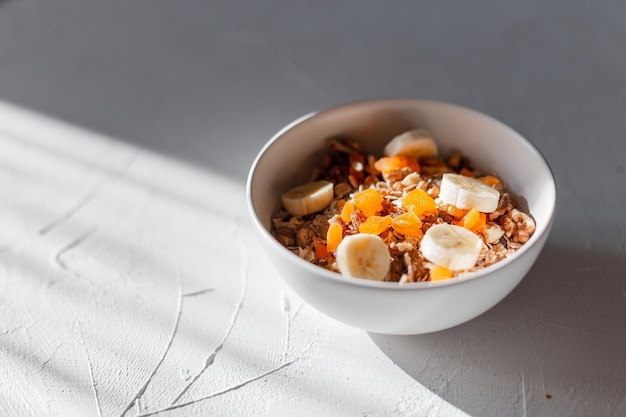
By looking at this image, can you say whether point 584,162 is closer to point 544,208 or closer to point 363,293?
point 544,208

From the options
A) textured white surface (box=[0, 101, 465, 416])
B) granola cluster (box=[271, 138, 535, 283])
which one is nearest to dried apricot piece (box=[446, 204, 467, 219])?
granola cluster (box=[271, 138, 535, 283])

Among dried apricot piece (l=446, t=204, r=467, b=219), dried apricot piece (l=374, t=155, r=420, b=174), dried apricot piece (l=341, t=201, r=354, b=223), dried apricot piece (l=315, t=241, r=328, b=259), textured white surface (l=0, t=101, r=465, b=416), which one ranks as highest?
dried apricot piece (l=374, t=155, r=420, b=174)

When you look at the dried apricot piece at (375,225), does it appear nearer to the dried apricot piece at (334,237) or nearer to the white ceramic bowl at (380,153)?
the dried apricot piece at (334,237)

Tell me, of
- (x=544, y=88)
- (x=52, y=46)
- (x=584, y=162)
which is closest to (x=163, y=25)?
(x=52, y=46)

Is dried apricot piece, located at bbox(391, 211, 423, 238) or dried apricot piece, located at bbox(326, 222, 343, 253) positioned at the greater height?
dried apricot piece, located at bbox(391, 211, 423, 238)

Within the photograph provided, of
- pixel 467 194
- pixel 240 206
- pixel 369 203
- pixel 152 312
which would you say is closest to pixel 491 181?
pixel 467 194

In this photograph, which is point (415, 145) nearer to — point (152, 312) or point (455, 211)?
point (455, 211)

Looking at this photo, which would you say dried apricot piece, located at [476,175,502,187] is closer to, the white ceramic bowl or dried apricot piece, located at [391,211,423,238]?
the white ceramic bowl
